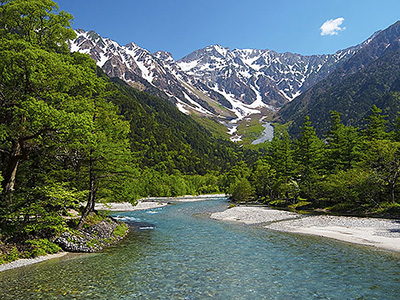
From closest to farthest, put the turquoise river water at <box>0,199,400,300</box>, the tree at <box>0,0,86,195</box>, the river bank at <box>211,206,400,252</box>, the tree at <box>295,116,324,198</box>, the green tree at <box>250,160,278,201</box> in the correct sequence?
1. the turquoise river water at <box>0,199,400,300</box>
2. the tree at <box>0,0,86,195</box>
3. the river bank at <box>211,206,400,252</box>
4. the tree at <box>295,116,324,198</box>
5. the green tree at <box>250,160,278,201</box>

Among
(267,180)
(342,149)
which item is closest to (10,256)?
(342,149)

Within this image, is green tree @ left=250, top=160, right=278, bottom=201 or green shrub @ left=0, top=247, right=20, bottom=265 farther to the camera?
green tree @ left=250, top=160, right=278, bottom=201

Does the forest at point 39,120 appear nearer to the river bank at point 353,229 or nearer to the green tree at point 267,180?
the river bank at point 353,229

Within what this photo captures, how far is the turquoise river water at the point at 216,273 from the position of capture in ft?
48.0

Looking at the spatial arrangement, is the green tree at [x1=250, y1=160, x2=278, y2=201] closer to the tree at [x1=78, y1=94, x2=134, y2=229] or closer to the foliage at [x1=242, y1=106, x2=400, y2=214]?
the foliage at [x1=242, y1=106, x2=400, y2=214]

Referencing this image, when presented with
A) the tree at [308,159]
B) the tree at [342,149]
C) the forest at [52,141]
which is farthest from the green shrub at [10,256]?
the tree at [342,149]

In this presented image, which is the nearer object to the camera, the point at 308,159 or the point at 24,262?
the point at 24,262

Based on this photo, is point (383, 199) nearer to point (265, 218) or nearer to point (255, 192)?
point (265, 218)

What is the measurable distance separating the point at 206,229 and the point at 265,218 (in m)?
14.2

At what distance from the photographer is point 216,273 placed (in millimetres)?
18031

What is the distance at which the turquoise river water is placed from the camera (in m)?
14.6

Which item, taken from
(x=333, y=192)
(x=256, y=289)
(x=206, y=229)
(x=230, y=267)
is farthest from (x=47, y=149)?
(x=333, y=192)

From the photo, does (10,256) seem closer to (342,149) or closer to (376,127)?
(342,149)

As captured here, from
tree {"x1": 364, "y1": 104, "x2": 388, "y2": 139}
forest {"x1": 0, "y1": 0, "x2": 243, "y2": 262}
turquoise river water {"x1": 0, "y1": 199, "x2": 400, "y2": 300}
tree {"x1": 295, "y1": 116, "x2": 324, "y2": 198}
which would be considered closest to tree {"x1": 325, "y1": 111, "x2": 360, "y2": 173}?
tree {"x1": 295, "y1": 116, "x2": 324, "y2": 198}
